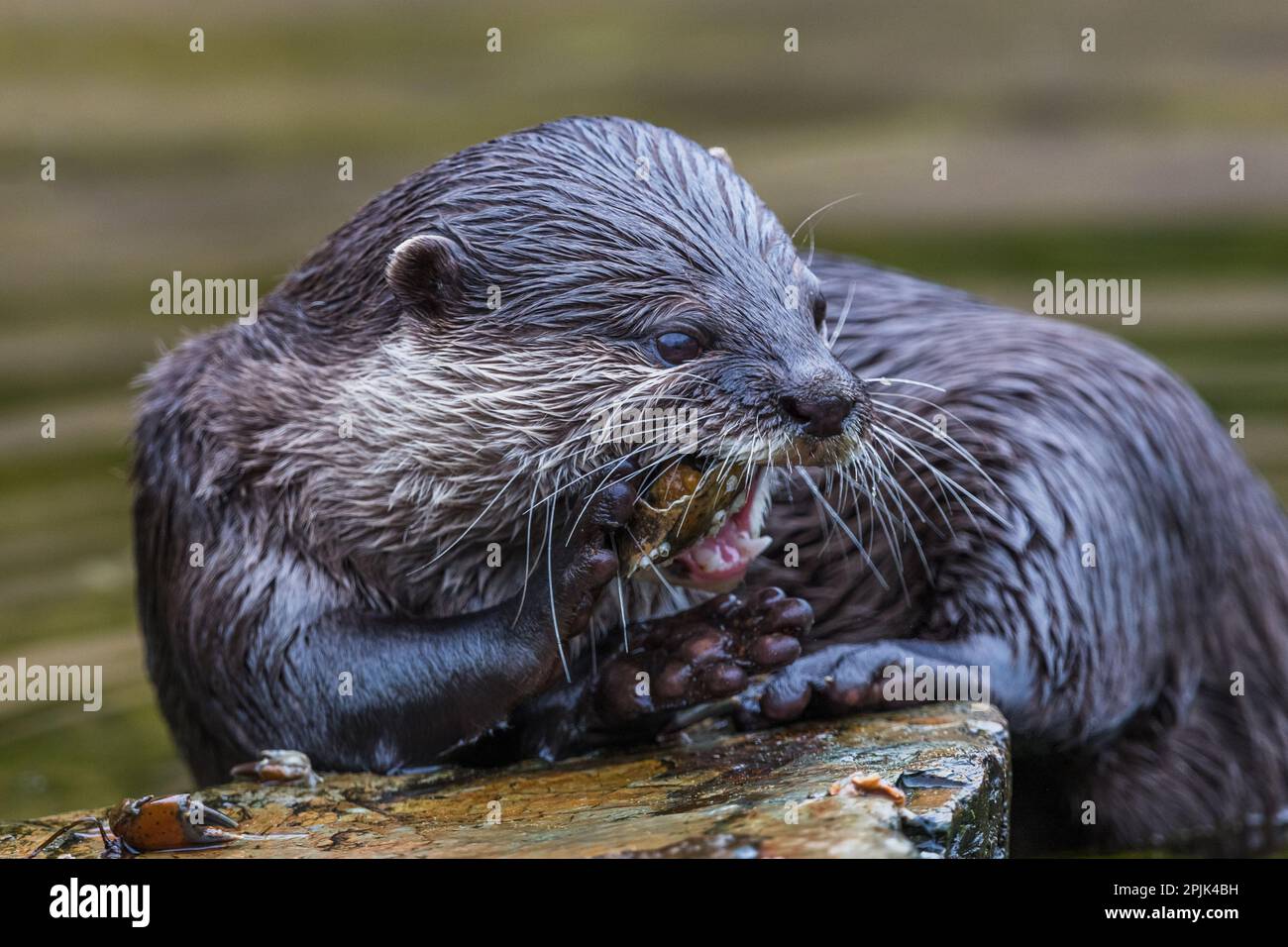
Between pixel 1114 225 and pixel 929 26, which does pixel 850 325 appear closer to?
pixel 1114 225

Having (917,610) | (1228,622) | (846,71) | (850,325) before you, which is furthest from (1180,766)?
(846,71)

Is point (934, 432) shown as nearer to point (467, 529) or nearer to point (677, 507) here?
point (677, 507)

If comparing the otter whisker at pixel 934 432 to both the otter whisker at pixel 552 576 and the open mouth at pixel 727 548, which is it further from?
the otter whisker at pixel 552 576

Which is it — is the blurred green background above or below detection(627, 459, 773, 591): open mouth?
above

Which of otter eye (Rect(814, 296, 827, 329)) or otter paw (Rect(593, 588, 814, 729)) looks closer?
otter paw (Rect(593, 588, 814, 729))

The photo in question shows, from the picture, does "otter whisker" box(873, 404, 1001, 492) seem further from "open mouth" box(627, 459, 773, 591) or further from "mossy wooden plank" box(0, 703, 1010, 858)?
"mossy wooden plank" box(0, 703, 1010, 858)

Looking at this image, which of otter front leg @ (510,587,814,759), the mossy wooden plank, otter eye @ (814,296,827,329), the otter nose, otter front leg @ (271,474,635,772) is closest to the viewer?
the mossy wooden plank

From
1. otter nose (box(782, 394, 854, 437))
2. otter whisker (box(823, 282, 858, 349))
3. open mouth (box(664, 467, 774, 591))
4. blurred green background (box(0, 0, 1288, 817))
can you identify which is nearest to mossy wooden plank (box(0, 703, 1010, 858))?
open mouth (box(664, 467, 774, 591))

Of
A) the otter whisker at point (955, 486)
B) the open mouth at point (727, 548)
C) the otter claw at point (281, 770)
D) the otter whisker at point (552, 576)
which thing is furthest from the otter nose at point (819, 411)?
the otter claw at point (281, 770)
